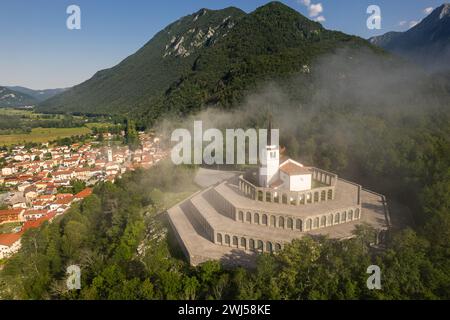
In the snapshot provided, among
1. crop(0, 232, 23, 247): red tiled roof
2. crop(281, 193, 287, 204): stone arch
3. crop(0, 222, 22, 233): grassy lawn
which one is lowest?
crop(0, 222, 22, 233): grassy lawn

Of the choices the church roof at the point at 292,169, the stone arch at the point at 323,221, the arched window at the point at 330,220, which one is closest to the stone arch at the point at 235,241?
the stone arch at the point at 323,221

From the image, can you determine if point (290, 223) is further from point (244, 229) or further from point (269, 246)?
point (244, 229)

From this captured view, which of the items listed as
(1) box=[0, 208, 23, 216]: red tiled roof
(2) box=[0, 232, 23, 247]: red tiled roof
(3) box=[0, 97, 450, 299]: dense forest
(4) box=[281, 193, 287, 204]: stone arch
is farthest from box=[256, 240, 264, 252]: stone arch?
(1) box=[0, 208, 23, 216]: red tiled roof

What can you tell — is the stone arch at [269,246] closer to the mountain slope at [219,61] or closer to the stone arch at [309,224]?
the stone arch at [309,224]

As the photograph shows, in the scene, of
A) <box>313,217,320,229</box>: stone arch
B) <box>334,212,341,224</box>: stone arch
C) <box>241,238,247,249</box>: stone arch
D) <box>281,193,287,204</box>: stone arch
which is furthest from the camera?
<box>281,193,287,204</box>: stone arch

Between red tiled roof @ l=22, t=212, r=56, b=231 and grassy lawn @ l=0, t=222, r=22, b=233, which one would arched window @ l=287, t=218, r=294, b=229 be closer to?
red tiled roof @ l=22, t=212, r=56, b=231

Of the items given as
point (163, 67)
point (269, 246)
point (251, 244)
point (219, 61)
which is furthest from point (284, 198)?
point (163, 67)

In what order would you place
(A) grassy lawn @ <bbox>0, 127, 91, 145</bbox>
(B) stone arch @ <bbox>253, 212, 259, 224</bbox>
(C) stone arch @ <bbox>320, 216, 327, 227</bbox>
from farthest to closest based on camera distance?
(A) grassy lawn @ <bbox>0, 127, 91, 145</bbox> → (B) stone arch @ <bbox>253, 212, 259, 224</bbox> → (C) stone arch @ <bbox>320, 216, 327, 227</bbox>
